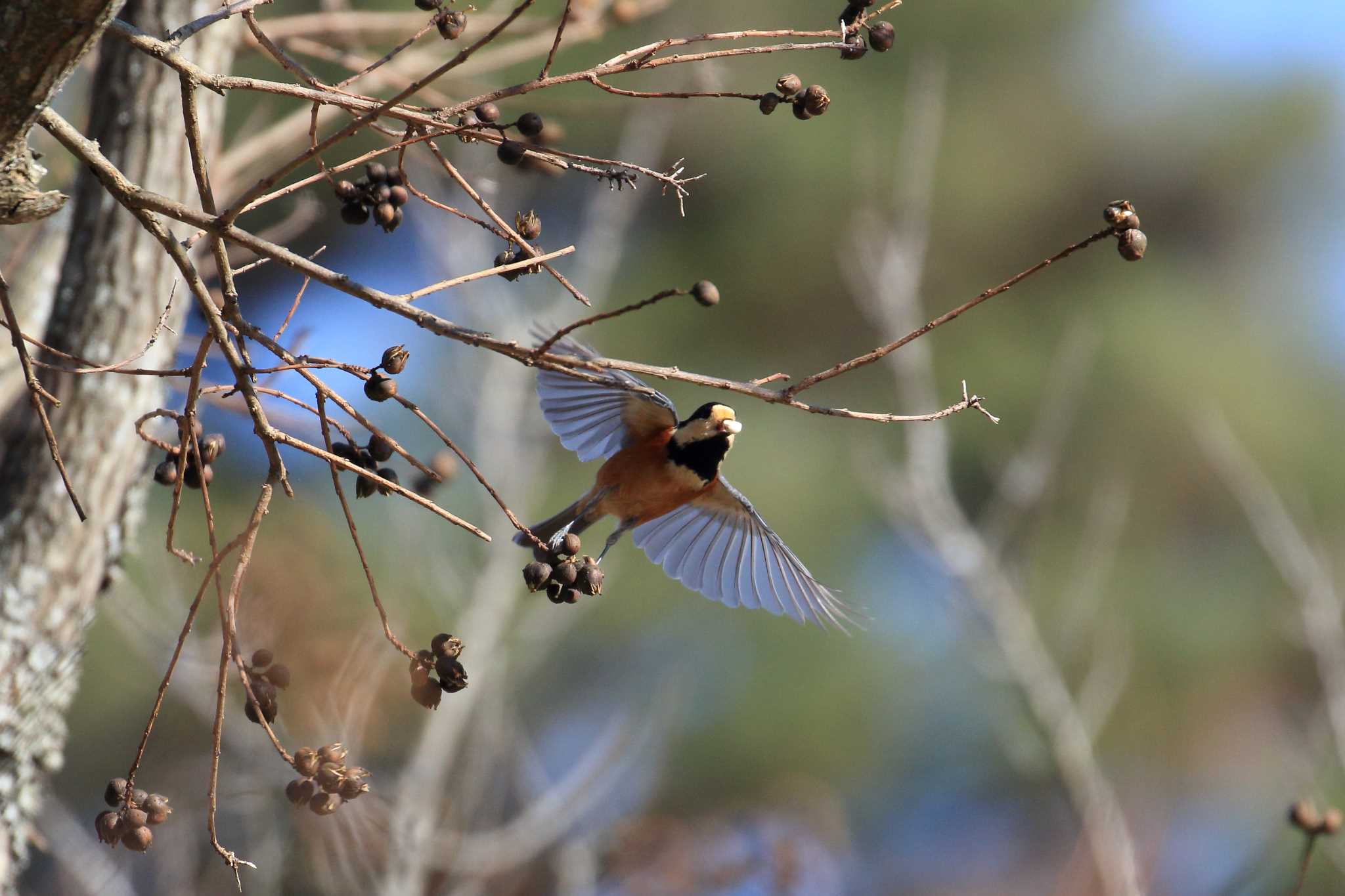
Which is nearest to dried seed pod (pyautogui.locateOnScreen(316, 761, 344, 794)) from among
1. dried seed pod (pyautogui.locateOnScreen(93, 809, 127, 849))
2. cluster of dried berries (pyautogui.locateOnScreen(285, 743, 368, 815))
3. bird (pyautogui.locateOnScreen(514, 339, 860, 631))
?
cluster of dried berries (pyautogui.locateOnScreen(285, 743, 368, 815))

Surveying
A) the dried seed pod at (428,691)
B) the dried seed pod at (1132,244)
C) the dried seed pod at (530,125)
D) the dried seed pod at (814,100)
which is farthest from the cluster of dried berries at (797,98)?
the dried seed pod at (428,691)

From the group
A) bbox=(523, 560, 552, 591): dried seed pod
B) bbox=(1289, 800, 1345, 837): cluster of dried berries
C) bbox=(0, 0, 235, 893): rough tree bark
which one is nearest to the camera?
bbox=(523, 560, 552, 591): dried seed pod

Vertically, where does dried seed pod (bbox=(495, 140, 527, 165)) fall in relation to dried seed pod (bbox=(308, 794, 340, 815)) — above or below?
above

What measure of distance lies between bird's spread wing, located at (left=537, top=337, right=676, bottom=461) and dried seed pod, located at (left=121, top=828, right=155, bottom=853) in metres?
1.38

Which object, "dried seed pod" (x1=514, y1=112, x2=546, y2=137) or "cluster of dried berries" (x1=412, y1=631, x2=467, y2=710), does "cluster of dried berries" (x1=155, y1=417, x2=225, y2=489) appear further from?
"dried seed pod" (x1=514, y1=112, x2=546, y2=137)

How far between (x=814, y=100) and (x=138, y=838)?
1124 millimetres

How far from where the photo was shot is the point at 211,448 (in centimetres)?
173

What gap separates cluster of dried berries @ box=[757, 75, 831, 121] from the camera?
149 cm

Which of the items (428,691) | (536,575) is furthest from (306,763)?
(536,575)

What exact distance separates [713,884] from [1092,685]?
4.76 ft

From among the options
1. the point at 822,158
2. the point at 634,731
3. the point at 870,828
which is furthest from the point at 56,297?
the point at 822,158

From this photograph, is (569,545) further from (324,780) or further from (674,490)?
(674,490)

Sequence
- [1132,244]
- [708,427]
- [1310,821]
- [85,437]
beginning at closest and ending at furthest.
A: [1132,244]
[1310,821]
[85,437]
[708,427]

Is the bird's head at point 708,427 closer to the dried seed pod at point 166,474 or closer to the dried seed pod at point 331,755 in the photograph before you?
the dried seed pod at point 166,474
